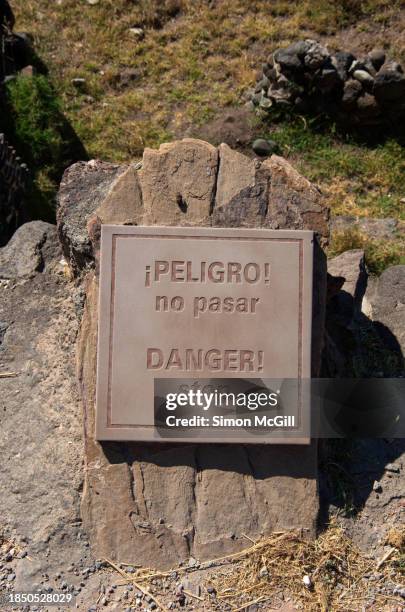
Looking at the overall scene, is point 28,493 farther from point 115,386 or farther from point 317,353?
point 317,353

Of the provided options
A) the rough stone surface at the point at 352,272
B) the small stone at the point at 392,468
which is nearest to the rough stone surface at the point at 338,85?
the rough stone surface at the point at 352,272

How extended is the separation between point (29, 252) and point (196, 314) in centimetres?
152

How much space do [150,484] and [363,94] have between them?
4.20m

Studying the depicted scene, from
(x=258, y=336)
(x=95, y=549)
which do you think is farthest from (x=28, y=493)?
(x=258, y=336)

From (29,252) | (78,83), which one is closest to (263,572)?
(29,252)

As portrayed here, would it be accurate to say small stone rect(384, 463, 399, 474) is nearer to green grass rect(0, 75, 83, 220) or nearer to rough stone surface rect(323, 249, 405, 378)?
rough stone surface rect(323, 249, 405, 378)

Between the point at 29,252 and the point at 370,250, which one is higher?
the point at 370,250

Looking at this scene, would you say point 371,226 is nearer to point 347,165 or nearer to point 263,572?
point 347,165

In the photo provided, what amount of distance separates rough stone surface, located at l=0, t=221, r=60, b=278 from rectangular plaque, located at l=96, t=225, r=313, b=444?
3.47 ft

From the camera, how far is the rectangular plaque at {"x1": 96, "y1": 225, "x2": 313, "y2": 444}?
12.4 feet

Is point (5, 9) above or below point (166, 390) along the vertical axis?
above

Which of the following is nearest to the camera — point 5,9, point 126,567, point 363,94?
point 126,567

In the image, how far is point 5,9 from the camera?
7219 millimetres

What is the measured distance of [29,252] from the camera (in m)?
4.80
